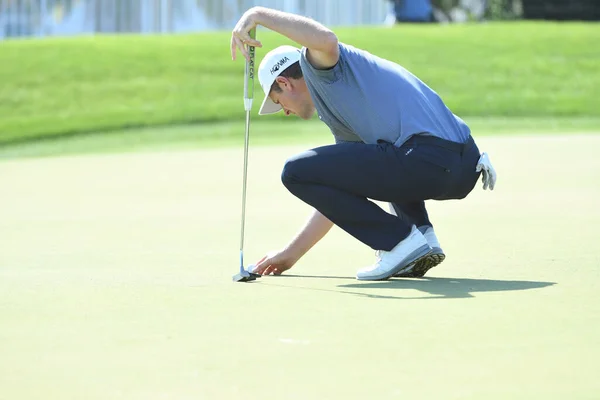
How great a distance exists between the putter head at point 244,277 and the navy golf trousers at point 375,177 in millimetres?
403

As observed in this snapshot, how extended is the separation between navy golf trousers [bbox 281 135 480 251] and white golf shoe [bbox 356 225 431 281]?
36 millimetres

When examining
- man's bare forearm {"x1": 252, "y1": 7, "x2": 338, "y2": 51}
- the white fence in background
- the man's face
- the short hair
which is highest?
man's bare forearm {"x1": 252, "y1": 7, "x2": 338, "y2": 51}

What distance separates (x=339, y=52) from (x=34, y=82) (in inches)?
575

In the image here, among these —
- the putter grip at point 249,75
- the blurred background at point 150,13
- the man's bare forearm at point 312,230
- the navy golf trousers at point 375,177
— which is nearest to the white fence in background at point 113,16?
the blurred background at point 150,13

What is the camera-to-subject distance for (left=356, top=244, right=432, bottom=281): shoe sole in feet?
17.9

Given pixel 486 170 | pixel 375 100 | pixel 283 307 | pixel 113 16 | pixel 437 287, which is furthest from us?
pixel 113 16

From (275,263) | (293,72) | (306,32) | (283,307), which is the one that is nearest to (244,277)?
(275,263)

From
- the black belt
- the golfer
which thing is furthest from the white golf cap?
the black belt

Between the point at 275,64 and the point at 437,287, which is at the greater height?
the point at 275,64

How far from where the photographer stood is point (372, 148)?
215 inches

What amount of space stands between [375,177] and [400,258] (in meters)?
0.36

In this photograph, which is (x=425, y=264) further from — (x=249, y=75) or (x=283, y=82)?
(x=249, y=75)

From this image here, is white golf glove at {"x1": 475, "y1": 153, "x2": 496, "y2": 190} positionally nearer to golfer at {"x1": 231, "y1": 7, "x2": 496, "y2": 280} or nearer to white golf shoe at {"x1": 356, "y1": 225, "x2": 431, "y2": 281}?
golfer at {"x1": 231, "y1": 7, "x2": 496, "y2": 280}

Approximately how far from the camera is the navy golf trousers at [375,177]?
17.8 feet
